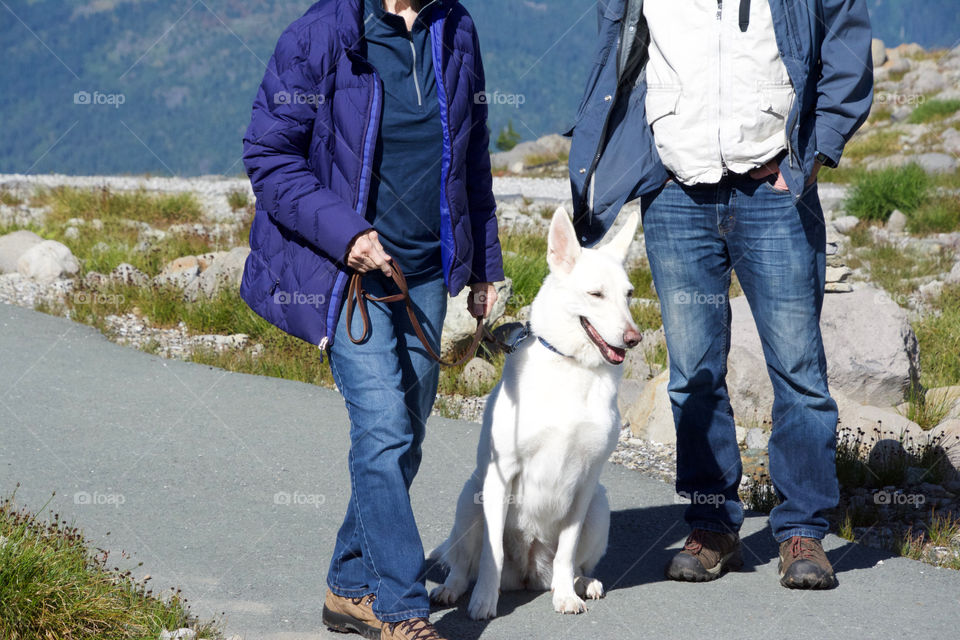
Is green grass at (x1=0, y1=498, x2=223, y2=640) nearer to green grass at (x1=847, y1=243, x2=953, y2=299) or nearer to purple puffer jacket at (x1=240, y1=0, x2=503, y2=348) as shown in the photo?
purple puffer jacket at (x1=240, y1=0, x2=503, y2=348)

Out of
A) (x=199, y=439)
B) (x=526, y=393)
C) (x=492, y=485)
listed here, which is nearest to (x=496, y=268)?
(x=526, y=393)

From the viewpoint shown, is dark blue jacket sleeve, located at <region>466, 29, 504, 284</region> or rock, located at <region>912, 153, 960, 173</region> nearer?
dark blue jacket sleeve, located at <region>466, 29, 504, 284</region>

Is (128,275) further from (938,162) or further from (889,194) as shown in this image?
(938,162)

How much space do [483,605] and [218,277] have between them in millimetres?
6839

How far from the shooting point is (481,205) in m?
3.91

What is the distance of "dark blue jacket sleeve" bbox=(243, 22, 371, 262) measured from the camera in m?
3.20

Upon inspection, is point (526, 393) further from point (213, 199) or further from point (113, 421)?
point (213, 199)

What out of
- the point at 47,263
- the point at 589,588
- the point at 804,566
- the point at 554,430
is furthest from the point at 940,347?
the point at 47,263

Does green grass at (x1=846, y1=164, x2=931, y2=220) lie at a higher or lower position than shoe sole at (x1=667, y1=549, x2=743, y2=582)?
higher

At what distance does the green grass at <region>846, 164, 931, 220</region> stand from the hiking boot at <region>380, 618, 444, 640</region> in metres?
13.9

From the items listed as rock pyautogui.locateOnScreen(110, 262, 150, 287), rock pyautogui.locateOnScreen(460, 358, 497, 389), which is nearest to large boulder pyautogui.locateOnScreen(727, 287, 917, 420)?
rock pyautogui.locateOnScreen(460, 358, 497, 389)

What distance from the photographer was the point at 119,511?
5043mm

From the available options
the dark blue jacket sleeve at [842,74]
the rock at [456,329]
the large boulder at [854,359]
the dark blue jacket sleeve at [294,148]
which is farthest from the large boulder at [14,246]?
the dark blue jacket sleeve at [842,74]

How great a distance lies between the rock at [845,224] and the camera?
1468 centimetres
